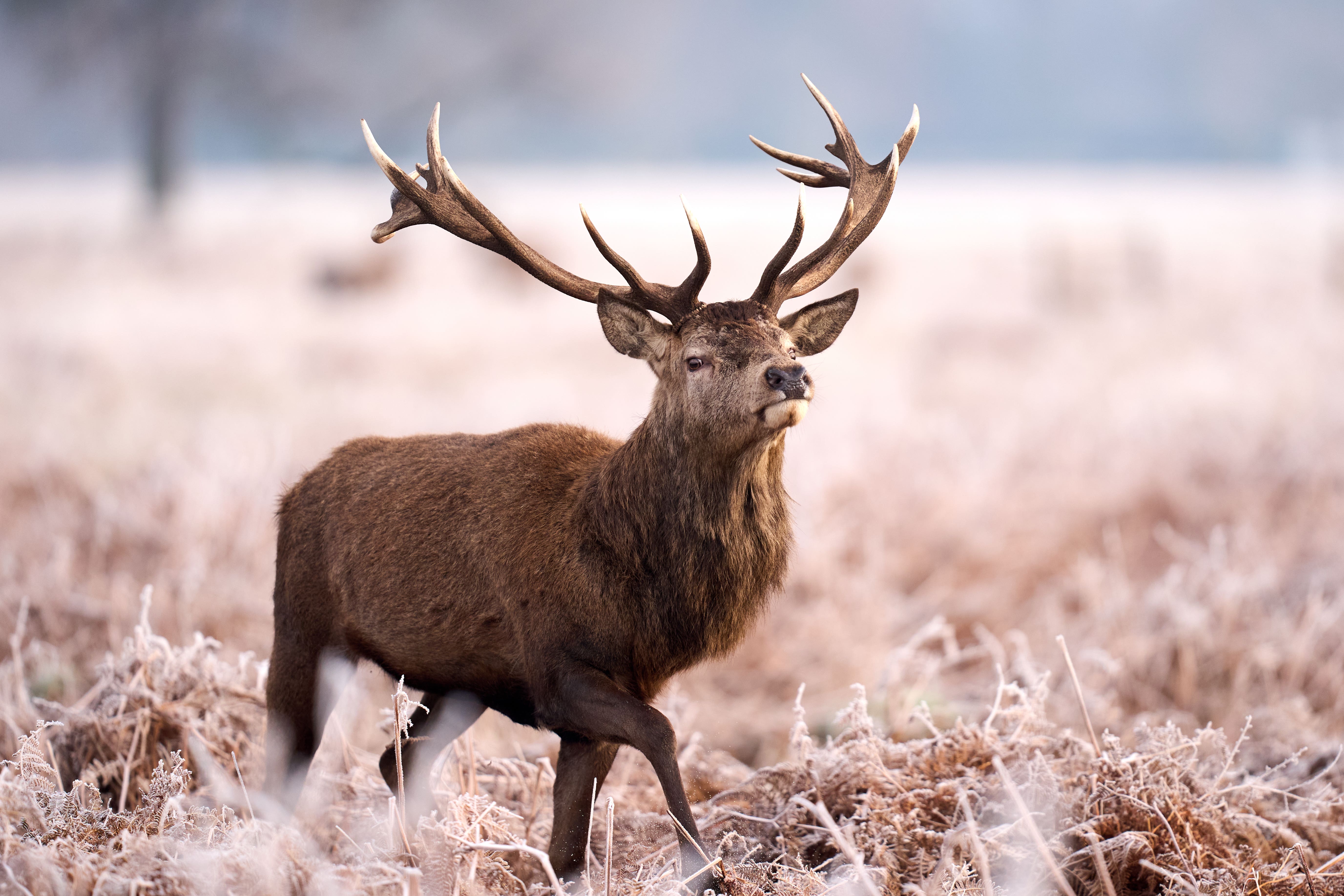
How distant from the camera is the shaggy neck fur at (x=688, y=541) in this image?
337cm

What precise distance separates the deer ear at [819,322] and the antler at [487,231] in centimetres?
34

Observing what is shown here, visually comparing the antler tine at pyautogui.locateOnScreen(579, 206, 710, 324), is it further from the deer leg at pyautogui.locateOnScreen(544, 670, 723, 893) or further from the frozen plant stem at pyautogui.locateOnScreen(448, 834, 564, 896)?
the frozen plant stem at pyautogui.locateOnScreen(448, 834, 564, 896)

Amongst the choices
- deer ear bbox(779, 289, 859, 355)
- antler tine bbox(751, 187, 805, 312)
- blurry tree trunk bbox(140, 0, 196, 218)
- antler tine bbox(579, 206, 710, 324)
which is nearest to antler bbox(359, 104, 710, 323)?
→ antler tine bbox(579, 206, 710, 324)

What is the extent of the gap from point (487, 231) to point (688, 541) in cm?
130

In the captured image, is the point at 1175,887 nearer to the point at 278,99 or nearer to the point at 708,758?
the point at 708,758

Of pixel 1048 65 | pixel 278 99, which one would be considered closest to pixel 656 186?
pixel 278 99

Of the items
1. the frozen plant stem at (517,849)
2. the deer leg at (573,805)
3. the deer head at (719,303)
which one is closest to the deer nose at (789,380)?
the deer head at (719,303)

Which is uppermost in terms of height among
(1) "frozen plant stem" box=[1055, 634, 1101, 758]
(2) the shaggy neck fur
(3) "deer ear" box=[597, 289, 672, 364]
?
(3) "deer ear" box=[597, 289, 672, 364]

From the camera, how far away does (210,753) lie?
13.5 ft

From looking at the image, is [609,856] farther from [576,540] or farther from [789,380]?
[789,380]

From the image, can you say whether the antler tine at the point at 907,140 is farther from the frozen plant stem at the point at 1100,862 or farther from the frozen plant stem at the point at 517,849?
the frozen plant stem at the point at 517,849

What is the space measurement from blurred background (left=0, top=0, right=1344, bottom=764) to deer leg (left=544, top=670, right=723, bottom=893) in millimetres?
1574

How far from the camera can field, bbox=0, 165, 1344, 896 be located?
338cm

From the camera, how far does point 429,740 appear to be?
391cm
